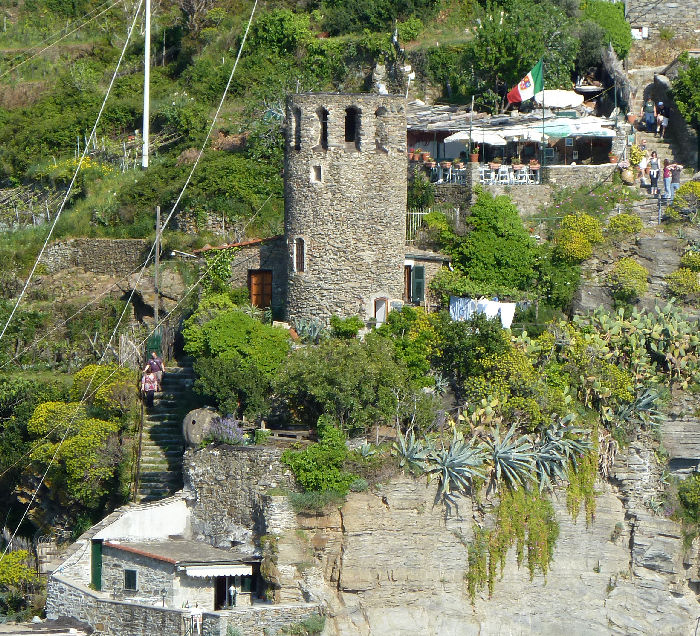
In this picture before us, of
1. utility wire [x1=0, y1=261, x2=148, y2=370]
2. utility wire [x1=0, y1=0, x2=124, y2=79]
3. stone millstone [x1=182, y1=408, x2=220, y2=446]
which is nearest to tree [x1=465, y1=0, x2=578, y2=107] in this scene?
utility wire [x1=0, y1=261, x2=148, y2=370]

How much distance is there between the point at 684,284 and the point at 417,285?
246 inches

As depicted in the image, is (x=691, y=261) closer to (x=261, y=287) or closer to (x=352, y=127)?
(x=352, y=127)

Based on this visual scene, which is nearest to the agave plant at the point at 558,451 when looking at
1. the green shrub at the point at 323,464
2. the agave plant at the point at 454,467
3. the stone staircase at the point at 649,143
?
the agave plant at the point at 454,467

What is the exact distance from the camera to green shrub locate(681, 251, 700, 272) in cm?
5288

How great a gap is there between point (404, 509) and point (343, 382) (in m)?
2.98

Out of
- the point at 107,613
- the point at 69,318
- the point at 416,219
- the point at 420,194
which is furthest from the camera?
the point at 69,318

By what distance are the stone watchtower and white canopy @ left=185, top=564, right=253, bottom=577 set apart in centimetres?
680

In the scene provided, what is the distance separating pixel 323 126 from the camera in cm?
5075

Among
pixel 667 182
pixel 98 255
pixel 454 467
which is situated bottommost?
pixel 454 467

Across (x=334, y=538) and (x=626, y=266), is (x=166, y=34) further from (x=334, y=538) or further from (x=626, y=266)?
(x=334, y=538)

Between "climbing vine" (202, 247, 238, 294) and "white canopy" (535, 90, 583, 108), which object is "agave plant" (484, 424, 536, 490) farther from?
"white canopy" (535, 90, 583, 108)

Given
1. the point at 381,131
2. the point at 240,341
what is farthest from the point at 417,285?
the point at 240,341

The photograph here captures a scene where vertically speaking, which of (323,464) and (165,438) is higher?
(165,438)

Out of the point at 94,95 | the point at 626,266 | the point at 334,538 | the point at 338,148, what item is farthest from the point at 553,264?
the point at 94,95
